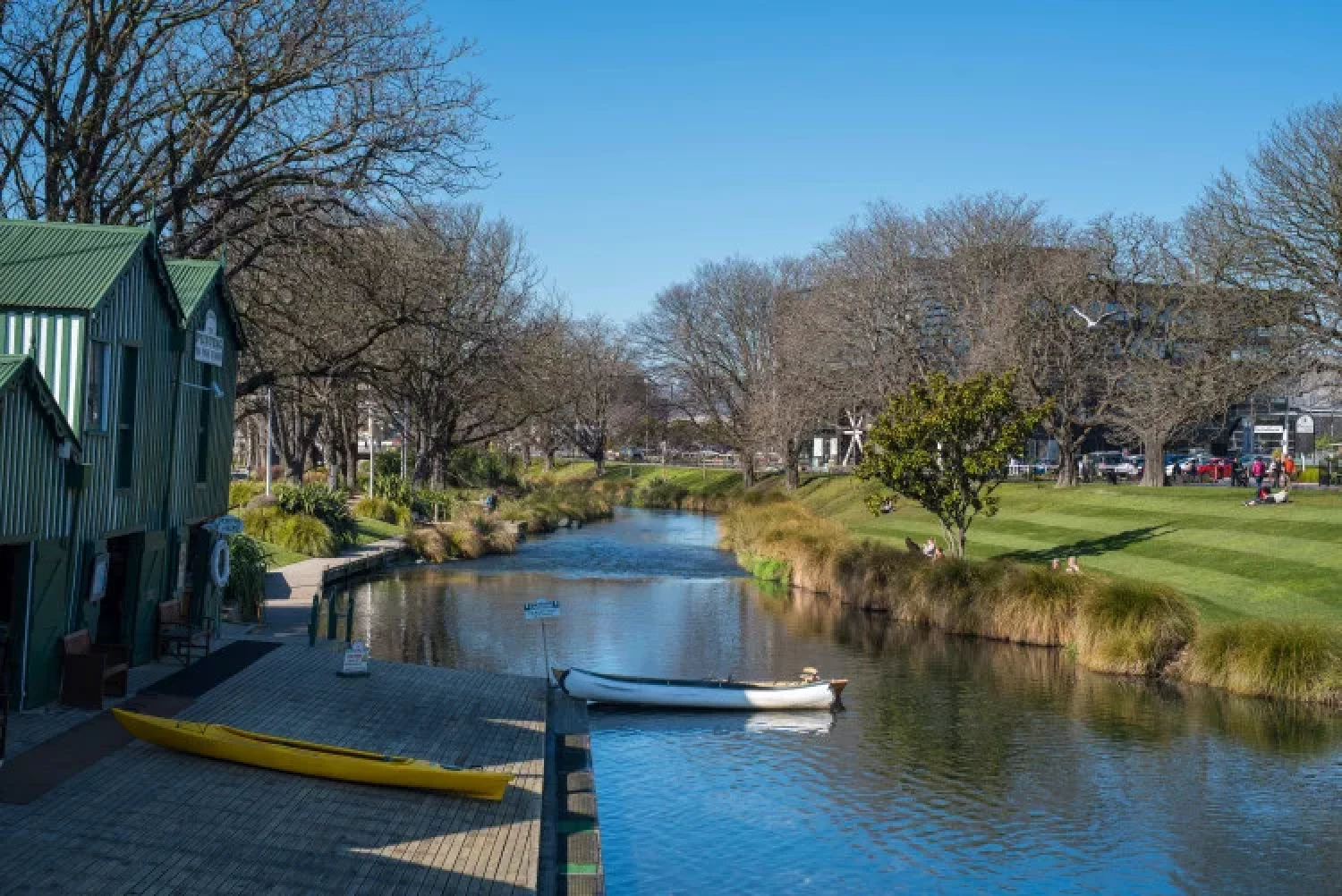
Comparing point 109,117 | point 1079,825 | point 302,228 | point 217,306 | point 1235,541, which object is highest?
point 109,117

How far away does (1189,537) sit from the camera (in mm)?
40844

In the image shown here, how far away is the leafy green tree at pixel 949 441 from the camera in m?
38.5

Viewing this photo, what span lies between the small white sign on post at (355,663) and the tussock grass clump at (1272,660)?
55.3 feet

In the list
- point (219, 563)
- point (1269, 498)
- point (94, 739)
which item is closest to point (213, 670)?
point (219, 563)

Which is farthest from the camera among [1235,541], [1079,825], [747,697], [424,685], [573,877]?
[1235,541]

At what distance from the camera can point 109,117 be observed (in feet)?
93.7

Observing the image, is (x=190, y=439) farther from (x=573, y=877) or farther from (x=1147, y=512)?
(x=1147, y=512)

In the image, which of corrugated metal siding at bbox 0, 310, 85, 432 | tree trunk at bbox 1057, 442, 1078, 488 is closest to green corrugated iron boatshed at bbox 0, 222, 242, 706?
corrugated metal siding at bbox 0, 310, 85, 432

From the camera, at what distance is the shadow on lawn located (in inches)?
1639

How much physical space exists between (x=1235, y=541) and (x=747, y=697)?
20105 millimetres

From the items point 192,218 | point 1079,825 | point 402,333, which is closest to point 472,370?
point 402,333

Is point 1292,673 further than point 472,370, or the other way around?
point 472,370

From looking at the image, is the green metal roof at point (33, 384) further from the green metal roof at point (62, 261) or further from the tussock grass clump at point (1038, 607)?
the tussock grass clump at point (1038, 607)

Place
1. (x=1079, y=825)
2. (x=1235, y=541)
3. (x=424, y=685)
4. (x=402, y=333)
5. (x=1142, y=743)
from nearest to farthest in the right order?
(x=1079, y=825)
(x=424, y=685)
(x=1142, y=743)
(x=1235, y=541)
(x=402, y=333)
